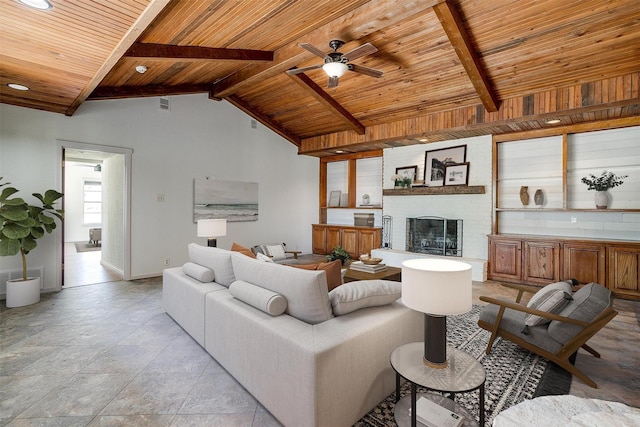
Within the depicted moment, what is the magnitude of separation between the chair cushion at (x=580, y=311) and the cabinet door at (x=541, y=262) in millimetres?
2793

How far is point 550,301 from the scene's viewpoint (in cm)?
246

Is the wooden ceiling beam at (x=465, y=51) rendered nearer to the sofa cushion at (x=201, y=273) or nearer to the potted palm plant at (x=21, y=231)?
the sofa cushion at (x=201, y=273)

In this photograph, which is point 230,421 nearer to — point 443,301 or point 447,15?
point 443,301

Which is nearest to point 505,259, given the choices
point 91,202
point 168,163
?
point 168,163

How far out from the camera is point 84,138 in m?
4.90

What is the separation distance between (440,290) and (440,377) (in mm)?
456

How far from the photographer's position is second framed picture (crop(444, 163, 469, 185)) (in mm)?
5895

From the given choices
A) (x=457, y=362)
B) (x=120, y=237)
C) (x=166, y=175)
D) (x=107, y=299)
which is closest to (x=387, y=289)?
(x=457, y=362)

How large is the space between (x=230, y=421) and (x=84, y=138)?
5062mm

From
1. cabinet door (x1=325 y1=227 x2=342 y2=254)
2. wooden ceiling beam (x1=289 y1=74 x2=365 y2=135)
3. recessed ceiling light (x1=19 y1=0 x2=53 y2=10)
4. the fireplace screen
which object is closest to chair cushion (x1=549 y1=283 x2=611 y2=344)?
the fireplace screen

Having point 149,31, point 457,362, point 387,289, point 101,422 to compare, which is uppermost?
point 149,31

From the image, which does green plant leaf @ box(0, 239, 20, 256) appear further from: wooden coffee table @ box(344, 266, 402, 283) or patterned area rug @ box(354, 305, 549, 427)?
patterned area rug @ box(354, 305, 549, 427)

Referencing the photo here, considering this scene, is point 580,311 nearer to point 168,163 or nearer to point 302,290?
point 302,290

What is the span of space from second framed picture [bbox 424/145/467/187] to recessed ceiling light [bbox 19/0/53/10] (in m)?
5.93
